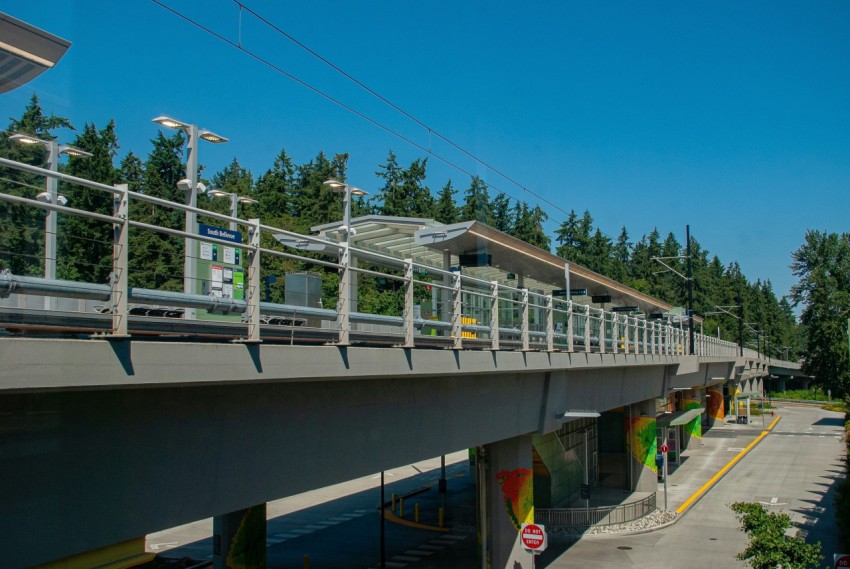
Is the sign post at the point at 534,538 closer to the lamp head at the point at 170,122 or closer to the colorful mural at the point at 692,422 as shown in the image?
the lamp head at the point at 170,122

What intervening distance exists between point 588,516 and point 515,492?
12.2m

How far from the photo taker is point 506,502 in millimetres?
17625

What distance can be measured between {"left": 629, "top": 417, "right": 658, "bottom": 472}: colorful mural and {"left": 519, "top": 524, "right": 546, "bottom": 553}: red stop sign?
712 inches

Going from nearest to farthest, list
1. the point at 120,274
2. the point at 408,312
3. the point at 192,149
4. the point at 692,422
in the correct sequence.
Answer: the point at 120,274
the point at 408,312
the point at 192,149
the point at 692,422

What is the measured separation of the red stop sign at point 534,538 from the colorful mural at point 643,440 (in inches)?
712

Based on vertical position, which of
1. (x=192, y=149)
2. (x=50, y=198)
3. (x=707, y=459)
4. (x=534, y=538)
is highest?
(x=192, y=149)

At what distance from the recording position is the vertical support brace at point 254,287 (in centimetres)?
747

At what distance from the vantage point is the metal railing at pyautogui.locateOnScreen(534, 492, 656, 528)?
2808 centimetres

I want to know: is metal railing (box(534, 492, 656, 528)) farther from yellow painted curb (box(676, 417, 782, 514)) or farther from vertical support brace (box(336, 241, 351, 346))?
vertical support brace (box(336, 241, 351, 346))

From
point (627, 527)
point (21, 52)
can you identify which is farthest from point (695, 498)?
point (21, 52)

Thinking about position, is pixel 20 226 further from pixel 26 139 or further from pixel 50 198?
pixel 26 139

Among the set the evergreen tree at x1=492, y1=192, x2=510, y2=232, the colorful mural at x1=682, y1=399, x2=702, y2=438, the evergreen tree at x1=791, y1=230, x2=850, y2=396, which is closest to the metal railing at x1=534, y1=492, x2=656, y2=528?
the colorful mural at x1=682, y1=399, x2=702, y2=438

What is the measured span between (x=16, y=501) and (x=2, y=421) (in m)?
0.61

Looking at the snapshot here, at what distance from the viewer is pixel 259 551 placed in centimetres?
1788
